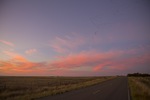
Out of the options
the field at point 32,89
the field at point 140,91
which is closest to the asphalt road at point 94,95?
the field at point 140,91

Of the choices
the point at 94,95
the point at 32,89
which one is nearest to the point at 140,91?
the point at 94,95

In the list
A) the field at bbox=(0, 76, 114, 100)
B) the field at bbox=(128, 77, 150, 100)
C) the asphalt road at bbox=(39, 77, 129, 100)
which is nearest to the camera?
the asphalt road at bbox=(39, 77, 129, 100)

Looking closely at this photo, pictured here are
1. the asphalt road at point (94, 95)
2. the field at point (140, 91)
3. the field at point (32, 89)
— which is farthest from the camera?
the field at point (32, 89)

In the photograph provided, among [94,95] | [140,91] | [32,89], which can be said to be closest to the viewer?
[94,95]

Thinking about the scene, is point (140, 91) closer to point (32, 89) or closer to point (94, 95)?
point (94, 95)

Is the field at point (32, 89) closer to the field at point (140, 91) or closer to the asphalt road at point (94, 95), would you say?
the asphalt road at point (94, 95)

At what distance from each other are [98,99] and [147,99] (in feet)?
15.0

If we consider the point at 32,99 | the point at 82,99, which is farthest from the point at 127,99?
the point at 32,99

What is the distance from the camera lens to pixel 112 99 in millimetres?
14531

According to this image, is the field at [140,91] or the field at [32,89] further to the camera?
the field at [32,89]

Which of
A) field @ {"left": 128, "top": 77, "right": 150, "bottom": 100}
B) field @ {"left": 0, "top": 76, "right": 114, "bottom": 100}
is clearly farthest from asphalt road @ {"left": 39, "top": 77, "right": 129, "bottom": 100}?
field @ {"left": 0, "top": 76, "right": 114, "bottom": 100}

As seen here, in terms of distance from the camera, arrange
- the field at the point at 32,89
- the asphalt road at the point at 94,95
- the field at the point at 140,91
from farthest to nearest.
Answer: the field at the point at 32,89
the field at the point at 140,91
the asphalt road at the point at 94,95

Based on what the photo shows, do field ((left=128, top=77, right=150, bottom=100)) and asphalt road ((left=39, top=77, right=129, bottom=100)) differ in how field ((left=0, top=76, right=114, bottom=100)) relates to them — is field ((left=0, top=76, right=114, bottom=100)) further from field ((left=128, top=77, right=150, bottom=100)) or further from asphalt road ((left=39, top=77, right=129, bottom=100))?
field ((left=128, top=77, right=150, bottom=100))

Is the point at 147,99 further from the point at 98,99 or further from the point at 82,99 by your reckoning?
the point at 82,99
